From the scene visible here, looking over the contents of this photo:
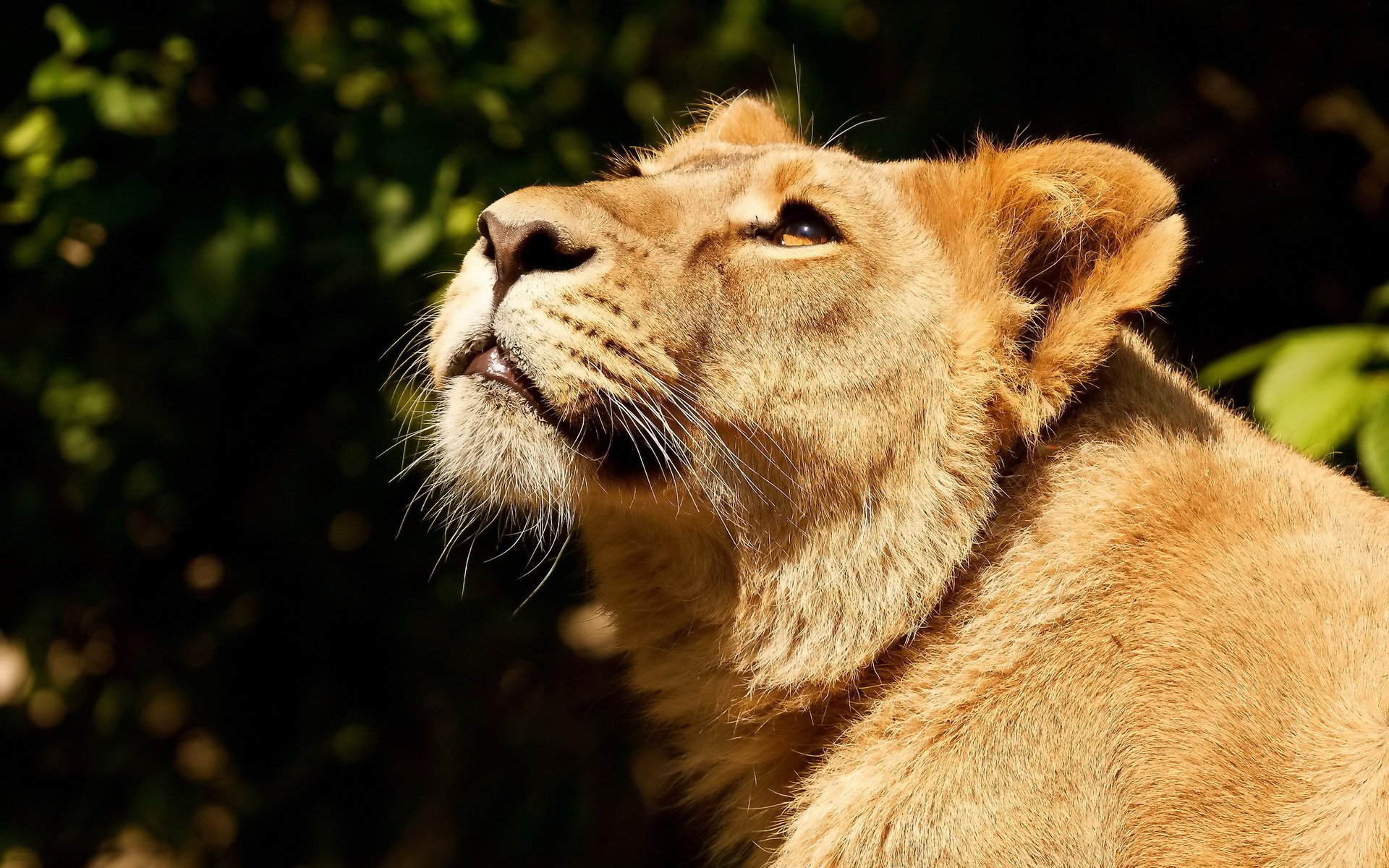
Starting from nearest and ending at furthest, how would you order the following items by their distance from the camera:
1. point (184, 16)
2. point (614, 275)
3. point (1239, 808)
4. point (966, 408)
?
point (1239, 808), point (614, 275), point (966, 408), point (184, 16)

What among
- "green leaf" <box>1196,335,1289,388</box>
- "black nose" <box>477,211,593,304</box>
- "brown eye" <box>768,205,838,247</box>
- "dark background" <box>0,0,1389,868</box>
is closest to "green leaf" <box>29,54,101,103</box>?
"dark background" <box>0,0,1389,868</box>

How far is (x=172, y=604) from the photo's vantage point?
4.26 meters

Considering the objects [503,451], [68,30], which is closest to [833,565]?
[503,451]

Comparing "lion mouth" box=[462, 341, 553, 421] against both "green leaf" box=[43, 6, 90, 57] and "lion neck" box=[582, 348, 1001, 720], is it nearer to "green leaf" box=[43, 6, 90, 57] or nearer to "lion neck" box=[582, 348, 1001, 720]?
"lion neck" box=[582, 348, 1001, 720]

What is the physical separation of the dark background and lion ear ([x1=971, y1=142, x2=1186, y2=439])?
1.24 meters

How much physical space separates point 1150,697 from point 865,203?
1.06 metres

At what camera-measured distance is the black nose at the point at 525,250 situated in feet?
6.70

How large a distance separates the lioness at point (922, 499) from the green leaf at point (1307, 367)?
0.16m

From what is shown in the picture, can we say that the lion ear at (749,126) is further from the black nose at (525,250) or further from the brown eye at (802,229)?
the black nose at (525,250)

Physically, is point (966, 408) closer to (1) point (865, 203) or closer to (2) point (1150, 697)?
(1) point (865, 203)

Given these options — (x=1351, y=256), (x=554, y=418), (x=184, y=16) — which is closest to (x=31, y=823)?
(x=184, y=16)

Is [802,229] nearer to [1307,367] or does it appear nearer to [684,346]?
[684,346]

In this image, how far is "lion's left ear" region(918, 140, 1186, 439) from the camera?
2150 mm

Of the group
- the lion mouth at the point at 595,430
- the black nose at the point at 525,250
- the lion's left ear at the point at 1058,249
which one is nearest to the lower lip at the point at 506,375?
the lion mouth at the point at 595,430
